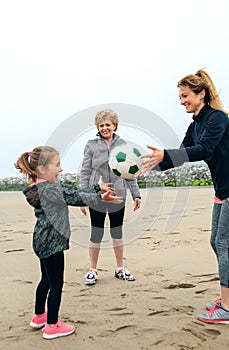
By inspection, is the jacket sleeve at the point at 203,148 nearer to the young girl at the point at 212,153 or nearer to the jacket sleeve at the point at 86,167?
the young girl at the point at 212,153

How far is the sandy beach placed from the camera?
8.63 ft

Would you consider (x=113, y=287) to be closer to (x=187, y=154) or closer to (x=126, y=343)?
(x=126, y=343)

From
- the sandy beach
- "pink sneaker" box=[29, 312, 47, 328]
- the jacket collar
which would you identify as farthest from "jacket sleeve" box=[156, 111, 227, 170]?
"pink sneaker" box=[29, 312, 47, 328]

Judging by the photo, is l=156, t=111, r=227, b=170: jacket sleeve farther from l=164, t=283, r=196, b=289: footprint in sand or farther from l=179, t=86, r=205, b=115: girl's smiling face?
l=164, t=283, r=196, b=289: footprint in sand

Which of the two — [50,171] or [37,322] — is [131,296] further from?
[50,171]

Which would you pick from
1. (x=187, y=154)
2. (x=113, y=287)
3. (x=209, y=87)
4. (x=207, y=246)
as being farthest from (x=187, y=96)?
(x=207, y=246)

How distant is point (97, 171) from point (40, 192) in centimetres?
143

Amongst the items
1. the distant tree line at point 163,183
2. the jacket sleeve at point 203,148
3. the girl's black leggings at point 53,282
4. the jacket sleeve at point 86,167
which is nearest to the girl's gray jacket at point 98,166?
the jacket sleeve at point 86,167

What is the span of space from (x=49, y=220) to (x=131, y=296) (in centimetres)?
117

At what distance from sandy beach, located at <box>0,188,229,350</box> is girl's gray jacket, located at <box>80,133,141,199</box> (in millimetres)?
992

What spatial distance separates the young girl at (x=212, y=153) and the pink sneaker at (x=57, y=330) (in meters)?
0.96

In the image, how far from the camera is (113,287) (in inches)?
152

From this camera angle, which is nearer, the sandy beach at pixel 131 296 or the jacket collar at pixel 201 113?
the sandy beach at pixel 131 296

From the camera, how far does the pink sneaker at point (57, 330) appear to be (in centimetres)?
274
